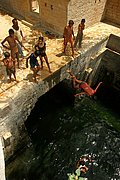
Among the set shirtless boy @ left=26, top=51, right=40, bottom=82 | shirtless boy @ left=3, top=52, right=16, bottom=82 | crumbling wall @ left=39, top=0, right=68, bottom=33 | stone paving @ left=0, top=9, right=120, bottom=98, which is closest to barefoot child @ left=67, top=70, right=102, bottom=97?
stone paving @ left=0, top=9, right=120, bottom=98

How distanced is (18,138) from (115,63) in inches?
272

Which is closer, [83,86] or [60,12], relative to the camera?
[83,86]

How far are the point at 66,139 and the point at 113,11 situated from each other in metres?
7.98

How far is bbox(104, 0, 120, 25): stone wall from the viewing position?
1440 centimetres

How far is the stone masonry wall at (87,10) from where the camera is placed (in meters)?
13.0

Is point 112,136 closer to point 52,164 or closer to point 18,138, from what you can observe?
point 52,164

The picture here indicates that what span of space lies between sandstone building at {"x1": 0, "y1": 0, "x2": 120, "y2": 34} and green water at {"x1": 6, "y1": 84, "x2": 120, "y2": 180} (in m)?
3.63

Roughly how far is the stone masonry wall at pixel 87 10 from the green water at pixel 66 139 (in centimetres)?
374

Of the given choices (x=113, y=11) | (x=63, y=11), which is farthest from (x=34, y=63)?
(x=113, y=11)

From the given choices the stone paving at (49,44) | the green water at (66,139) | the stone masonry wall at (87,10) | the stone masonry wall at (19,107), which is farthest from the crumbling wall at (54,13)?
the green water at (66,139)

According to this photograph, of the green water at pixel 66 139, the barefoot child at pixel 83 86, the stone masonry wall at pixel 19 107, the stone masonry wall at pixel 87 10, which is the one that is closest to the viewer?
the stone masonry wall at pixel 19 107

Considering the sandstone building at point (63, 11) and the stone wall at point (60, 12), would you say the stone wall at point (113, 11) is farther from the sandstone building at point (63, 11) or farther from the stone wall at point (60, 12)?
the stone wall at point (60, 12)

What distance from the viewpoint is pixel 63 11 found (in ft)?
42.9

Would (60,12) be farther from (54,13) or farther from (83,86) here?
(83,86)
